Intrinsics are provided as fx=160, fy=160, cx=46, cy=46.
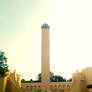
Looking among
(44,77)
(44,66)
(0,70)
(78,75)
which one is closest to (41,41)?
(44,66)

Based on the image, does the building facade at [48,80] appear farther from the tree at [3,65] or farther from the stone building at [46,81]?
the tree at [3,65]

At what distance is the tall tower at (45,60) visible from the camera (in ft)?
105

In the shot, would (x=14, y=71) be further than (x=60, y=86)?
No

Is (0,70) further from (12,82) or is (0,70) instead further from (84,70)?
(84,70)

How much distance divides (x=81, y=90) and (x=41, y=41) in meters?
13.2

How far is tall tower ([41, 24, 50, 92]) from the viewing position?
32031mm

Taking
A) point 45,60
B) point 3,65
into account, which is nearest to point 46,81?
point 45,60

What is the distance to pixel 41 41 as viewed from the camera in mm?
35312

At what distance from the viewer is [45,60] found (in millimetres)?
33500

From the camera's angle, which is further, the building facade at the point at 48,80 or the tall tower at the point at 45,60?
the tall tower at the point at 45,60

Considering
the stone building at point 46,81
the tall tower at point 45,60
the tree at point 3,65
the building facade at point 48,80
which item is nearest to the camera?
the tree at point 3,65

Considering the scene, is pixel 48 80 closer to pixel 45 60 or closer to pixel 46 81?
pixel 46 81

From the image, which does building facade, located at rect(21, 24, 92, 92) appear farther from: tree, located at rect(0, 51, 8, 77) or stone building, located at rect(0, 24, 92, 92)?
tree, located at rect(0, 51, 8, 77)

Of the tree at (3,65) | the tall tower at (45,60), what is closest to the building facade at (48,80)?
the tall tower at (45,60)
